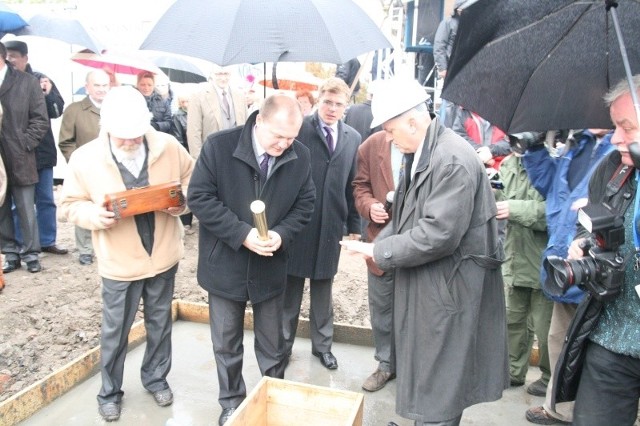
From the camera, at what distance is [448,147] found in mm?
2654

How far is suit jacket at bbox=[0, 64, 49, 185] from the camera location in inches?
218

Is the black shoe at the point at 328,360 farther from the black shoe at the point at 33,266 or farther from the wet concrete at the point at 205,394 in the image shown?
the black shoe at the point at 33,266

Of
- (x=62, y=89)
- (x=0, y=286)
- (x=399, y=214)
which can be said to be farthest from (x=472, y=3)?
(x=62, y=89)

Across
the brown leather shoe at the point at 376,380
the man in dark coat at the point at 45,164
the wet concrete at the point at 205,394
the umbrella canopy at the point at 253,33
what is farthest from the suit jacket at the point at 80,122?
the brown leather shoe at the point at 376,380

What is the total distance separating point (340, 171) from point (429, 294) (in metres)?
1.68

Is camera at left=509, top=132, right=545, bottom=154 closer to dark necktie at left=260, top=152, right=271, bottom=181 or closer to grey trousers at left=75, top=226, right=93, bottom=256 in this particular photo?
dark necktie at left=260, top=152, right=271, bottom=181

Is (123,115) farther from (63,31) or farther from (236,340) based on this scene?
(63,31)

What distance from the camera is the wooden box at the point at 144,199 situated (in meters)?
3.21

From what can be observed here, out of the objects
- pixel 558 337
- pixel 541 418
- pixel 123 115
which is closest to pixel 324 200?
pixel 123 115

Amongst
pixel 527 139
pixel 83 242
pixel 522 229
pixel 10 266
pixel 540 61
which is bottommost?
pixel 10 266

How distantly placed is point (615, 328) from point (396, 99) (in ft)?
4.35

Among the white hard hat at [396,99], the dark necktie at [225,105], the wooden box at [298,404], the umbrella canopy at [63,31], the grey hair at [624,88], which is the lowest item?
the wooden box at [298,404]

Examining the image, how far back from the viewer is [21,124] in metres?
5.61

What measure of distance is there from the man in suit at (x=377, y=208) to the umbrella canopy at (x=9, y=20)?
3950 mm
